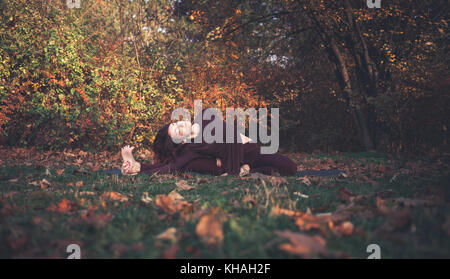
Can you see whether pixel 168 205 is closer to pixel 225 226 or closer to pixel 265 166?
pixel 225 226

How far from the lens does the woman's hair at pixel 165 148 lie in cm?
Answer: 486

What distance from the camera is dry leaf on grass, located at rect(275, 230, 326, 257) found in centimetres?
129

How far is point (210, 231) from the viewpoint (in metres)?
1.50

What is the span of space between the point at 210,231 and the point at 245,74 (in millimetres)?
10064

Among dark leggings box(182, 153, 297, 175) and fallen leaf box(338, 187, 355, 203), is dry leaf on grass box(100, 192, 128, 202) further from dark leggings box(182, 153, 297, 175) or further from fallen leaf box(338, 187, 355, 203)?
dark leggings box(182, 153, 297, 175)

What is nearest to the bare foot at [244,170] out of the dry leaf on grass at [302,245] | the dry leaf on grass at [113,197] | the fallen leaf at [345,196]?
the fallen leaf at [345,196]

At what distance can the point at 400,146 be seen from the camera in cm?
869

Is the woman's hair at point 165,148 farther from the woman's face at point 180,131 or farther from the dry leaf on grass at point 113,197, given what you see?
the dry leaf on grass at point 113,197

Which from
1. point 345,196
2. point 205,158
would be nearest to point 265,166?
point 205,158

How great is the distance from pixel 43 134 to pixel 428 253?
29.3 feet

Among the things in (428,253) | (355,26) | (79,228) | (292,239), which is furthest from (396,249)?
(355,26)

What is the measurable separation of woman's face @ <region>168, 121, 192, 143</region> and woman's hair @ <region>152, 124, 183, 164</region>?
0.08 m

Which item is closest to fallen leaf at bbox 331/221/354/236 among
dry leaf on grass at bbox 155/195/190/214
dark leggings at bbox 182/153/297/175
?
dry leaf on grass at bbox 155/195/190/214
